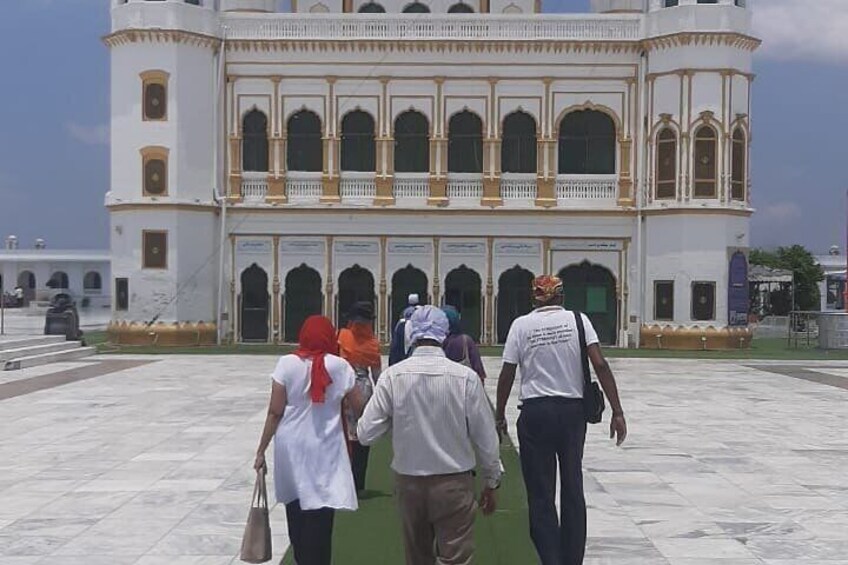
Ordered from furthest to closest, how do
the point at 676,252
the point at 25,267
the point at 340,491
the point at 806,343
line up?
the point at 25,267, the point at 806,343, the point at 676,252, the point at 340,491

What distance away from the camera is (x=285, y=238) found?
3512 cm

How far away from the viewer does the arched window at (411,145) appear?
116ft

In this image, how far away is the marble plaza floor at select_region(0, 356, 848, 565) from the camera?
833 cm

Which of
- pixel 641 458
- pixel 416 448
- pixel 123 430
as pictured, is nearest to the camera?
pixel 416 448

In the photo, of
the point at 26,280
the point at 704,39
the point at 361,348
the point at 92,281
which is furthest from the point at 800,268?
the point at 361,348

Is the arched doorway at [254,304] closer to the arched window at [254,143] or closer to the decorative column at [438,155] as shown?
the arched window at [254,143]

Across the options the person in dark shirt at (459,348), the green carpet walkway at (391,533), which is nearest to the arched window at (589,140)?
the green carpet walkway at (391,533)

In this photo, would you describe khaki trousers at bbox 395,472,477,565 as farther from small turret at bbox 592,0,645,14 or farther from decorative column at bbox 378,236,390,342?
small turret at bbox 592,0,645,14

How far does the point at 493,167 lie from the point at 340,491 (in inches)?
1144

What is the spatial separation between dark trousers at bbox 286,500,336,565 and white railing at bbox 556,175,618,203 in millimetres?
29151

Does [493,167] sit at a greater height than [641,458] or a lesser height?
greater

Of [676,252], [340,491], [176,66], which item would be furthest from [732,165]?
[340,491]

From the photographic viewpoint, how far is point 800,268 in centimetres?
6091

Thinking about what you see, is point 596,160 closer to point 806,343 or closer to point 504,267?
point 504,267
